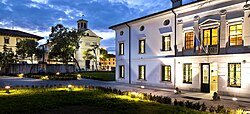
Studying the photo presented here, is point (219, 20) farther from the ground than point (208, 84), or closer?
farther from the ground

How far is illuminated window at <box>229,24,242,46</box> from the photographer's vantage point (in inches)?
588

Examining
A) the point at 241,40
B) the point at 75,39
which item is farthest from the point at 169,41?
the point at 75,39

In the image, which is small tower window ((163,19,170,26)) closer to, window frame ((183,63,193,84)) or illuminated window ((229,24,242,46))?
window frame ((183,63,193,84))

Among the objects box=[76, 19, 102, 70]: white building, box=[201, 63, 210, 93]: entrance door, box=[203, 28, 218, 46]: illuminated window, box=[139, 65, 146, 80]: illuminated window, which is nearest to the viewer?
box=[203, 28, 218, 46]: illuminated window

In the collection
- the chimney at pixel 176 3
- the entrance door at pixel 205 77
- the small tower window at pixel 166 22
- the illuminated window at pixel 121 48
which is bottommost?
the entrance door at pixel 205 77

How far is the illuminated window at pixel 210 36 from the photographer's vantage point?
16391mm

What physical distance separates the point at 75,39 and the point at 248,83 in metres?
32.4

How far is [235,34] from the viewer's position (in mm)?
15172

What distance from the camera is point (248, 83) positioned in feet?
46.5

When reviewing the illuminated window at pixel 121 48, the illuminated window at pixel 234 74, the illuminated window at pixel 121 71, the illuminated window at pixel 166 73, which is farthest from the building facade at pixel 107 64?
the illuminated window at pixel 234 74

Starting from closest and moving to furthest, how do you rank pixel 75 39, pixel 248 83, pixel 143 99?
pixel 143 99
pixel 248 83
pixel 75 39

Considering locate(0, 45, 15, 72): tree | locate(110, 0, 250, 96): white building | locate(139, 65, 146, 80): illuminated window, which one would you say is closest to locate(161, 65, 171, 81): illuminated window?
locate(110, 0, 250, 96): white building

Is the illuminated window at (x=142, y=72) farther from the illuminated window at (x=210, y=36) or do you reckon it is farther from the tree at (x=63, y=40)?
the tree at (x=63, y=40)

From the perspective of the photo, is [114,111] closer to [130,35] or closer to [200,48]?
[200,48]
